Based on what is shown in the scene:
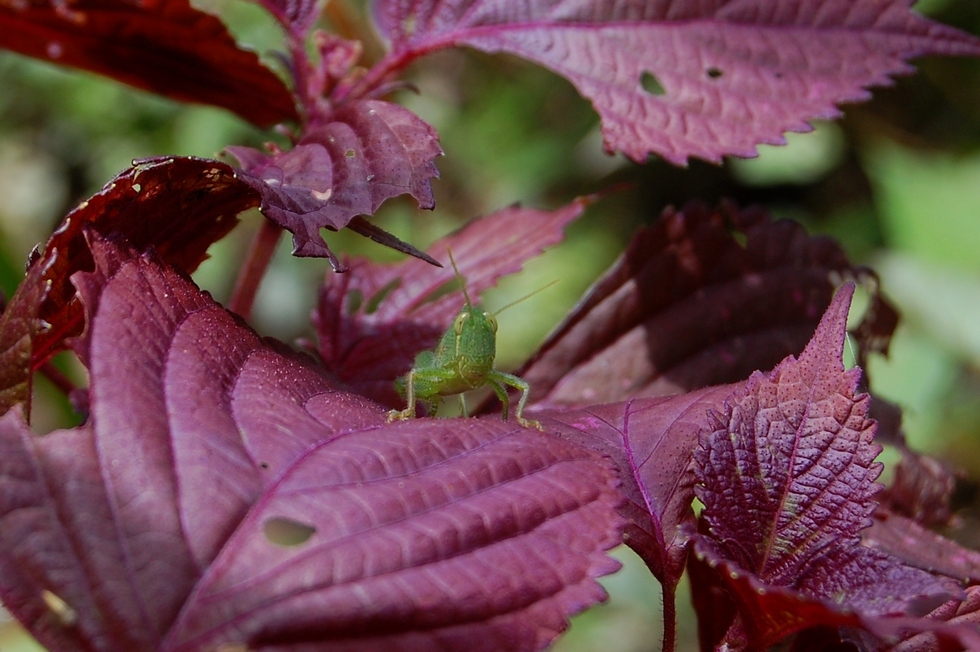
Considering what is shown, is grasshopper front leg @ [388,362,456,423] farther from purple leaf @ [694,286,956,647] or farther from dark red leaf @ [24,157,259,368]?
purple leaf @ [694,286,956,647]

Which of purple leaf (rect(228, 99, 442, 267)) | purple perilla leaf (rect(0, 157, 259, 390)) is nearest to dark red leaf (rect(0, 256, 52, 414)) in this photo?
purple perilla leaf (rect(0, 157, 259, 390))

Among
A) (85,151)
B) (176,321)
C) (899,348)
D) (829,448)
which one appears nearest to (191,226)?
(176,321)

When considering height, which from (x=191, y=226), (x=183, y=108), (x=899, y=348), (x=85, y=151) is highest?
(x=191, y=226)

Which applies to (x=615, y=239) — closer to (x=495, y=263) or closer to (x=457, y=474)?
(x=495, y=263)

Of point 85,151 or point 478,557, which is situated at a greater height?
point 478,557

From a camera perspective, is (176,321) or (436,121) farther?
(436,121)

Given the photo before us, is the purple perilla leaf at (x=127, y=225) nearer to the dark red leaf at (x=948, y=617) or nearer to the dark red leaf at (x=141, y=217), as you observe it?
the dark red leaf at (x=141, y=217)
